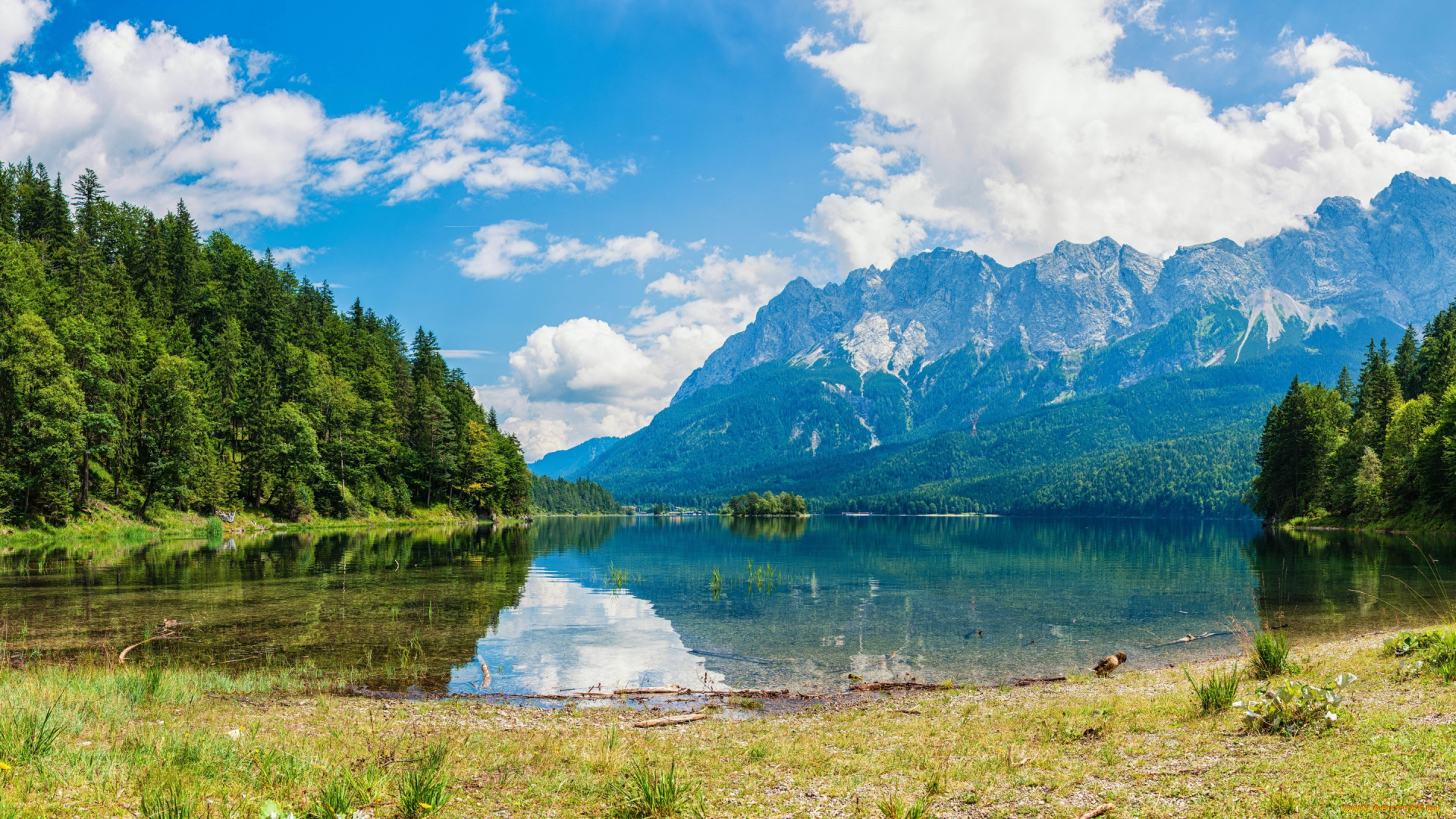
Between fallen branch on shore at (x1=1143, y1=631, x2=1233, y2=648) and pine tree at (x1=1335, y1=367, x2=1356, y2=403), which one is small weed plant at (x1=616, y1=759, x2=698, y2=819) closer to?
fallen branch on shore at (x1=1143, y1=631, x2=1233, y2=648)

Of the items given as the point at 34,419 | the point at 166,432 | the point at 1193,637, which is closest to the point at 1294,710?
the point at 1193,637

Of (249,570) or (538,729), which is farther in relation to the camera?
(249,570)

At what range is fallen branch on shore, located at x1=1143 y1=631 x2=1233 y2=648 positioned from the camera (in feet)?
86.0

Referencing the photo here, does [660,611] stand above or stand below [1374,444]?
below

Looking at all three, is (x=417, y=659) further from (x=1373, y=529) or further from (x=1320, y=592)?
(x=1373, y=529)

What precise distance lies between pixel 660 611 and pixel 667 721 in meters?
20.2

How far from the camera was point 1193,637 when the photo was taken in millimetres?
27016

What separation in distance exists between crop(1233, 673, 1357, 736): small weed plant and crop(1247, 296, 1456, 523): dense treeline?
74.4 meters

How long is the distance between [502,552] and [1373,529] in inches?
3602

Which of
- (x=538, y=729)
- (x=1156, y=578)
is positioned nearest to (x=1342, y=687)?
(x=538, y=729)

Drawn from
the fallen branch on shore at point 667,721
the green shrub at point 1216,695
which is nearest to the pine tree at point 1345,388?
the green shrub at point 1216,695

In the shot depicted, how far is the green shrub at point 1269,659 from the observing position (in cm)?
1672

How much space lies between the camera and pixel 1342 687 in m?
13.7

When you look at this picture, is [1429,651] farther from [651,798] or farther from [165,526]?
[165,526]
